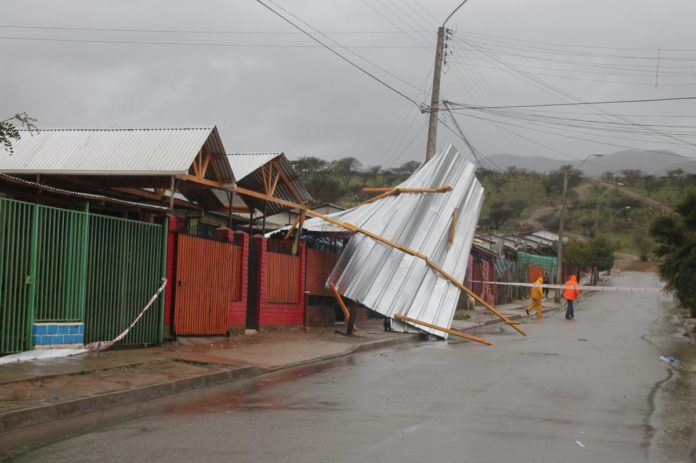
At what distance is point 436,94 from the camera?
84.8 ft

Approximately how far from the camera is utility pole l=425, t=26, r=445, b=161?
25203mm

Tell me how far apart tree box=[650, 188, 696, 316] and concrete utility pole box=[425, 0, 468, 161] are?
708 cm

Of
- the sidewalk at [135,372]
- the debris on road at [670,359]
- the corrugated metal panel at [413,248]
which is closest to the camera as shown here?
the sidewalk at [135,372]

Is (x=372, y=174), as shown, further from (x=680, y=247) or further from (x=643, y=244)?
(x=680, y=247)

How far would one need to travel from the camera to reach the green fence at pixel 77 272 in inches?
450

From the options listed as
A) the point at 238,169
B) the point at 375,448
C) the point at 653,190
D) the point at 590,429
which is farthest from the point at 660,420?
the point at 653,190

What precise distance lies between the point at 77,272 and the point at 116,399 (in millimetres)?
3726

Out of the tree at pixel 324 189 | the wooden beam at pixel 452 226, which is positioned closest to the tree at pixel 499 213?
the tree at pixel 324 189

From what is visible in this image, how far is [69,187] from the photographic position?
658 inches

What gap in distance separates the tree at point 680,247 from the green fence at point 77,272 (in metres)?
14.7

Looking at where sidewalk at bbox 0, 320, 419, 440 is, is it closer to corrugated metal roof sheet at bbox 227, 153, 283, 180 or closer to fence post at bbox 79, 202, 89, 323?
fence post at bbox 79, 202, 89, 323

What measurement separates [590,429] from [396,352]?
926cm

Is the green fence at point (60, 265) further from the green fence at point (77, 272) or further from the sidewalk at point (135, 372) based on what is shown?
the sidewalk at point (135, 372)

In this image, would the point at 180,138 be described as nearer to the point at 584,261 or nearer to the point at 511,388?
the point at 511,388
